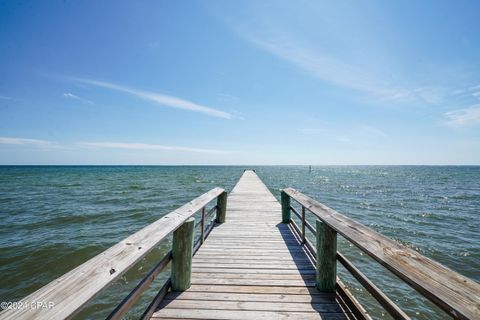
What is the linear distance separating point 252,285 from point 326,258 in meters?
1.10

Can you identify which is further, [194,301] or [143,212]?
[143,212]

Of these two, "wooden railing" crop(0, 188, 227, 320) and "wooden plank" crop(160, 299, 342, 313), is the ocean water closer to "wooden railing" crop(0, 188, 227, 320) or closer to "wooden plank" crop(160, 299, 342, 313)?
"wooden plank" crop(160, 299, 342, 313)

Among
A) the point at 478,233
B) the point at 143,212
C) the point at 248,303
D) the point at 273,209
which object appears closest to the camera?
the point at 248,303

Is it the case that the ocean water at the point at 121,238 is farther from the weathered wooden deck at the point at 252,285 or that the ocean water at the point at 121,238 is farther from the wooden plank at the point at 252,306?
the wooden plank at the point at 252,306

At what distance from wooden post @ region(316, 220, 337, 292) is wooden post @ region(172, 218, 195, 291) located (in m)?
1.75

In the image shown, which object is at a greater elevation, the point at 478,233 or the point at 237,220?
the point at 237,220

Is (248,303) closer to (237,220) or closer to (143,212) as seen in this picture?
(237,220)

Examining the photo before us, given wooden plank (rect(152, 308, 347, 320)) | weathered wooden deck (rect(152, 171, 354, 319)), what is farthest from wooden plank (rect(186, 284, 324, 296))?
wooden plank (rect(152, 308, 347, 320))

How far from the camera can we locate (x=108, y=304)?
4.53 meters

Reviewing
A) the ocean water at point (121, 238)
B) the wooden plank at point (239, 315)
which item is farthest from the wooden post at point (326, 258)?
the ocean water at point (121, 238)

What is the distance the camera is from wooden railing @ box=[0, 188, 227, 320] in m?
1.04

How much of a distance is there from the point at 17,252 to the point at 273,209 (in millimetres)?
8451

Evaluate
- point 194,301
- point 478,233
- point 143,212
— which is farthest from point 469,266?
point 143,212

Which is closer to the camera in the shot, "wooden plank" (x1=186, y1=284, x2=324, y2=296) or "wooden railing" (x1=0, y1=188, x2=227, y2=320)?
"wooden railing" (x1=0, y1=188, x2=227, y2=320)
